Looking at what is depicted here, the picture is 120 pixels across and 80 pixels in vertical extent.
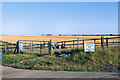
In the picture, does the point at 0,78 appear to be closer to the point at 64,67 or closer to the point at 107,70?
the point at 64,67

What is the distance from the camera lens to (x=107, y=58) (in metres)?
10.8

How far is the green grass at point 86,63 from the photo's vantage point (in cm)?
944

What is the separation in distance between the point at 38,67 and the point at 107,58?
456 centimetres

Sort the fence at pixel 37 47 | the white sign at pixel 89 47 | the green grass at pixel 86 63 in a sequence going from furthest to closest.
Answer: the fence at pixel 37 47 < the white sign at pixel 89 47 < the green grass at pixel 86 63

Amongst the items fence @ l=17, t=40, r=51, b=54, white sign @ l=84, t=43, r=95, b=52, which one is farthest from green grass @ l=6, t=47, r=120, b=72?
fence @ l=17, t=40, r=51, b=54

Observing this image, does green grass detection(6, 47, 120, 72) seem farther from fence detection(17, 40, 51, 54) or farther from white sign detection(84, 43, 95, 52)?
fence detection(17, 40, 51, 54)

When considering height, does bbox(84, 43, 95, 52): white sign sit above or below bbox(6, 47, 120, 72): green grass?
above

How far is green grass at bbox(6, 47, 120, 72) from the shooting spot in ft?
31.0

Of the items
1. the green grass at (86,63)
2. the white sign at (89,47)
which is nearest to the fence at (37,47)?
the green grass at (86,63)

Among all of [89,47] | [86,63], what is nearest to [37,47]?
[89,47]

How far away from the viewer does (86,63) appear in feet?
34.0

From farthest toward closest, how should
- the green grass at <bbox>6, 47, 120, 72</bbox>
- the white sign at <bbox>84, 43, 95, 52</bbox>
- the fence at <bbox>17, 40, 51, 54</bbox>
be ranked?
the fence at <bbox>17, 40, 51, 54</bbox> → the white sign at <bbox>84, 43, 95, 52</bbox> → the green grass at <bbox>6, 47, 120, 72</bbox>

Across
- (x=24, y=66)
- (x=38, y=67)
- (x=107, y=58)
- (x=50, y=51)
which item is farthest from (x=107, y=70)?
(x=50, y=51)

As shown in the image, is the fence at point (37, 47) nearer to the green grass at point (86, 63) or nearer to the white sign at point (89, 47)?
the green grass at point (86, 63)
